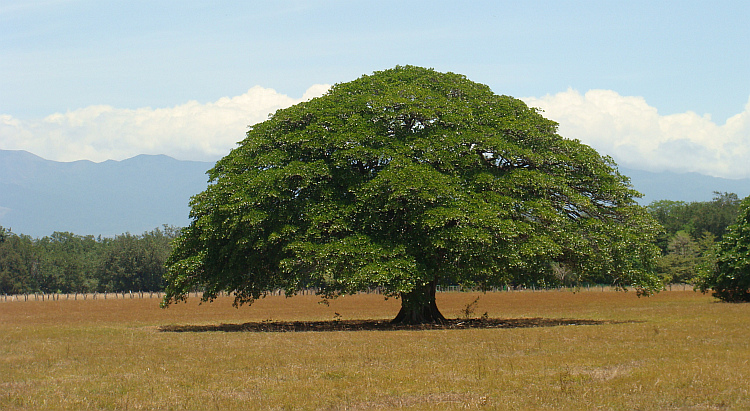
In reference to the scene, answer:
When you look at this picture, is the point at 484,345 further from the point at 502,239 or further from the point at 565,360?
the point at 502,239

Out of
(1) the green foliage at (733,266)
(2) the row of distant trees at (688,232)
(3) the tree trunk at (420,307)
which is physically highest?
(2) the row of distant trees at (688,232)

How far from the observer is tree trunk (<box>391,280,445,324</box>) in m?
35.7

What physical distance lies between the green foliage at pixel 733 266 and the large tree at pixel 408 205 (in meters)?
25.6

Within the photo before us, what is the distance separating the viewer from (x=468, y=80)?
4097cm

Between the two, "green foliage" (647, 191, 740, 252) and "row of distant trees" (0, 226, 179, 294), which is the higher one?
"green foliage" (647, 191, 740, 252)

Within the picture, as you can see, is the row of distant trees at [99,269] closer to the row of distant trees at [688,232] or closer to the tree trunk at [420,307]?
the row of distant trees at [688,232]

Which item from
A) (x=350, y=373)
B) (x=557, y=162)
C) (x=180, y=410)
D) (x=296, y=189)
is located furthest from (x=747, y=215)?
(x=180, y=410)

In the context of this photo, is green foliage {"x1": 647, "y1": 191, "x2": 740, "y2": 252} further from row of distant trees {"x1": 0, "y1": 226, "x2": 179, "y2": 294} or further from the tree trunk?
the tree trunk

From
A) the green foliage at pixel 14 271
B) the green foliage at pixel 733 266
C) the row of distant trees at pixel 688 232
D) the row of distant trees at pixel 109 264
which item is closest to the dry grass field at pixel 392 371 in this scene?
the green foliage at pixel 733 266

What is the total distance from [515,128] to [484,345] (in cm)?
1467

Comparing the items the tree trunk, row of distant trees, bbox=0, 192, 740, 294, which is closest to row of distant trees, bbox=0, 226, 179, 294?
row of distant trees, bbox=0, 192, 740, 294

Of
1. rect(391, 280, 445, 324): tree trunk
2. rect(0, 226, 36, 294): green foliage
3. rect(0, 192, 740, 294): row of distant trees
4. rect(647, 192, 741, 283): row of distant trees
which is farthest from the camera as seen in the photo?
rect(0, 192, 740, 294): row of distant trees

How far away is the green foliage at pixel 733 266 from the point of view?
56.7 m

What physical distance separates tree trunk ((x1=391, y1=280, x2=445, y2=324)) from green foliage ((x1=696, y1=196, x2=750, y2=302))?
31013 millimetres
